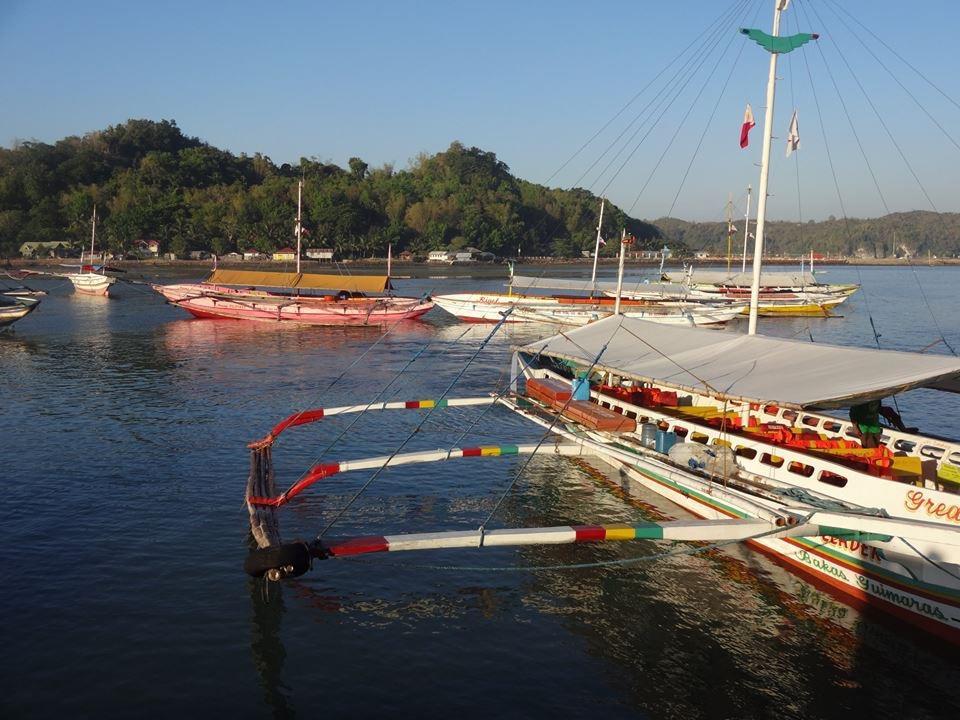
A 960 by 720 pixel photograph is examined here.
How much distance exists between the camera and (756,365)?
794 inches

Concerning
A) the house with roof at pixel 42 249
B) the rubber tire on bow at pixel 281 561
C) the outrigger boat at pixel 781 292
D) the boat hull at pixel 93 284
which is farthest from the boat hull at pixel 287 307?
the house with roof at pixel 42 249

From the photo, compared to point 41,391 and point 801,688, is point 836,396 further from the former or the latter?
point 41,391

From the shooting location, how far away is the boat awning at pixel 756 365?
640 inches

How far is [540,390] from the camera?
27891 millimetres

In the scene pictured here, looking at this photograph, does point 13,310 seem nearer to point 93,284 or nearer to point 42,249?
point 93,284

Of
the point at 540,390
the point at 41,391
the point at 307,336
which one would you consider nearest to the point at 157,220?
the point at 307,336

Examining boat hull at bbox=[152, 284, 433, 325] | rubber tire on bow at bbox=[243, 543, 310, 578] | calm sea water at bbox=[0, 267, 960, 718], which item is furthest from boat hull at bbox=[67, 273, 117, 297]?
rubber tire on bow at bbox=[243, 543, 310, 578]

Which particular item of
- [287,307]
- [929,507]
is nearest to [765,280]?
[287,307]

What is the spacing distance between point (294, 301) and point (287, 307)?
826 millimetres

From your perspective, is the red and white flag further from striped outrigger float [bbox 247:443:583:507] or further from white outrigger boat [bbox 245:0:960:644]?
striped outrigger float [bbox 247:443:583:507]

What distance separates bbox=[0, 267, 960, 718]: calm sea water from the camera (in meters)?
13.2

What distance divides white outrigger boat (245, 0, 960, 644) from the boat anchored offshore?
46.9m

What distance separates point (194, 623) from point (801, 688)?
11.2 m

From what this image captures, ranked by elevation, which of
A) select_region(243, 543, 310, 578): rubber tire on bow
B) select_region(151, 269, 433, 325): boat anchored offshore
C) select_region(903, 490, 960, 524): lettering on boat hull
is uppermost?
select_region(151, 269, 433, 325): boat anchored offshore
